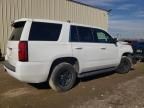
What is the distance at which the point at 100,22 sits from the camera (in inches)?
808

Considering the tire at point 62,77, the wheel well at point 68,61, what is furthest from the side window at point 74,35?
the tire at point 62,77

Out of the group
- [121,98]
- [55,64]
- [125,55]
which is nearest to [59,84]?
[55,64]

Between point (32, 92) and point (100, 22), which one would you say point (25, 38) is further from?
point (100, 22)

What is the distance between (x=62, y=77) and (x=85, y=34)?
1714mm

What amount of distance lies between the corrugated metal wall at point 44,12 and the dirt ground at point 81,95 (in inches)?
210

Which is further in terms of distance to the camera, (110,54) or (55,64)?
(110,54)

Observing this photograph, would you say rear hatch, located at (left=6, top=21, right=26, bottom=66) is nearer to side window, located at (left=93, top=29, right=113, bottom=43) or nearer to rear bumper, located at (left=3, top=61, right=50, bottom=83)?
rear bumper, located at (left=3, top=61, right=50, bottom=83)

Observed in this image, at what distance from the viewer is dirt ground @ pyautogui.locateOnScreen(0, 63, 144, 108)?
610cm

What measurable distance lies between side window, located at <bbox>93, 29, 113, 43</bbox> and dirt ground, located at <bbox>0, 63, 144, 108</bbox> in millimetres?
1407

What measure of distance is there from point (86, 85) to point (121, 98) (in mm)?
1710

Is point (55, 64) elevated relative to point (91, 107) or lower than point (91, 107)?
elevated

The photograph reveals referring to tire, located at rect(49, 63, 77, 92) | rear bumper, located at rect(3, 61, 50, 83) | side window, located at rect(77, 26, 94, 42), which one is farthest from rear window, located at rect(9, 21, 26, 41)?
side window, located at rect(77, 26, 94, 42)

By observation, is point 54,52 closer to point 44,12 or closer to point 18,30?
point 18,30

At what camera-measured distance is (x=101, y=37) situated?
8898mm
